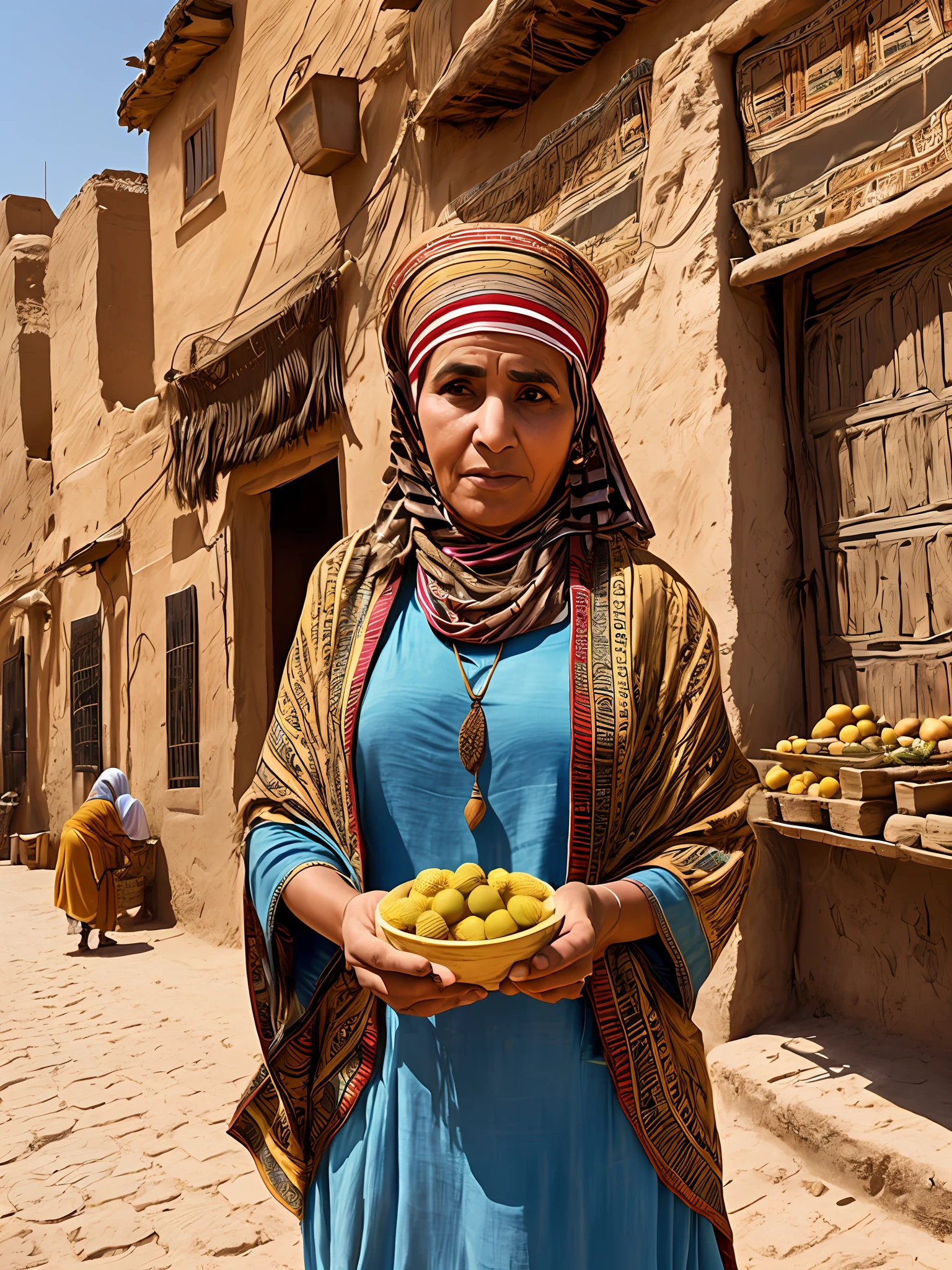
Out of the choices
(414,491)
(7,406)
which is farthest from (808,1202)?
(7,406)

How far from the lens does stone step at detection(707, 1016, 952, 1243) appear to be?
101 inches

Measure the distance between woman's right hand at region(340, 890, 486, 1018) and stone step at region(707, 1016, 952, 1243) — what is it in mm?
2016

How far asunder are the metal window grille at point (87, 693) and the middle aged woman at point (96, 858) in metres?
2.09

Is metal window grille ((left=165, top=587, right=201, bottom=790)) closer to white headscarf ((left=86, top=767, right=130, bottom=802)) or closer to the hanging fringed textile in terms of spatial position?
white headscarf ((left=86, top=767, right=130, bottom=802))

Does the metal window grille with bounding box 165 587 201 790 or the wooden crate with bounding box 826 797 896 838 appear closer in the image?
the wooden crate with bounding box 826 797 896 838

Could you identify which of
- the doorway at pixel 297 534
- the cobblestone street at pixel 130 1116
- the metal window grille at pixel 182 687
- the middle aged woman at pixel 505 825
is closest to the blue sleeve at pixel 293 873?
the middle aged woman at pixel 505 825

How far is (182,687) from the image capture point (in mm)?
7699

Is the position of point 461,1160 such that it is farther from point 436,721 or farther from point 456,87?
point 456,87

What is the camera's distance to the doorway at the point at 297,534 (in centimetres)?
820

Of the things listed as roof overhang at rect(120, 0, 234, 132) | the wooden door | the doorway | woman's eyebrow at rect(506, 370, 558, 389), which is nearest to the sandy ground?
the wooden door

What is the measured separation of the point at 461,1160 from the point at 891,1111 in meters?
2.01

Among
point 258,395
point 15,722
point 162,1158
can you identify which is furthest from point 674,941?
point 15,722

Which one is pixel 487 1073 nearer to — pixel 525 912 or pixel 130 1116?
pixel 525 912

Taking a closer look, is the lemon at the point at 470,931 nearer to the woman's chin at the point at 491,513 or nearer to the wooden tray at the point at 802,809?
the woman's chin at the point at 491,513
